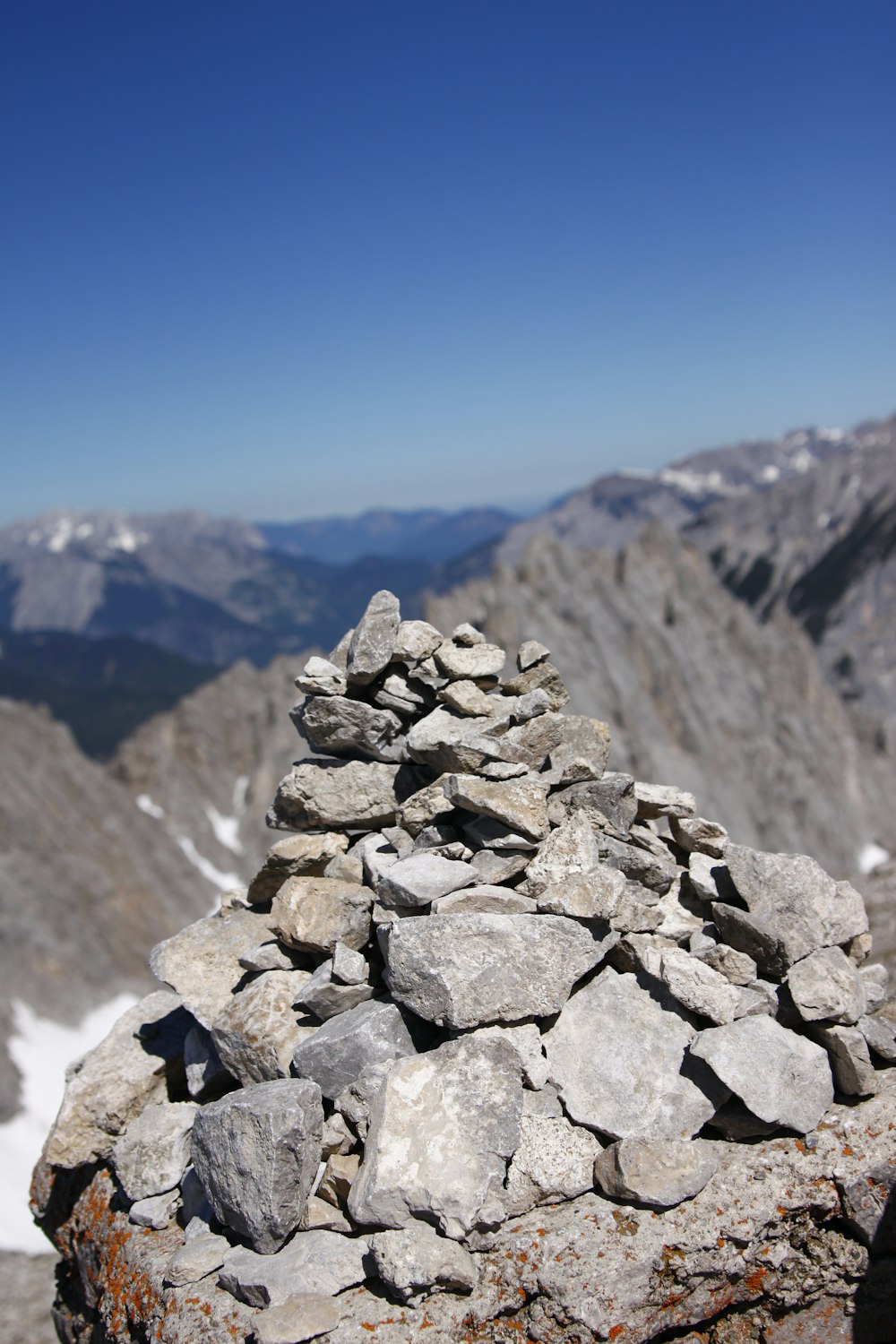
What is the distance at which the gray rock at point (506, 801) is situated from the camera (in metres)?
7.85

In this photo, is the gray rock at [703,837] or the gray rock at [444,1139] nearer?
the gray rock at [444,1139]

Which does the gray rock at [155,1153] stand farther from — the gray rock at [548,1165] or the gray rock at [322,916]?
the gray rock at [548,1165]

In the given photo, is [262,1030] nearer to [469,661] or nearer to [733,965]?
[733,965]

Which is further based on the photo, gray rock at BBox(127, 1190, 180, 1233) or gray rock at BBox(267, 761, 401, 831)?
gray rock at BBox(267, 761, 401, 831)

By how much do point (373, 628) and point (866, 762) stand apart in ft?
460

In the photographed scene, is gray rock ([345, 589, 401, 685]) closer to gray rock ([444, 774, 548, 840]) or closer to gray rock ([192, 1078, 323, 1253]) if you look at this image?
gray rock ([444, 774, 548, 840])

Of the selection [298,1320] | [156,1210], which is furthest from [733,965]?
[156,1210]

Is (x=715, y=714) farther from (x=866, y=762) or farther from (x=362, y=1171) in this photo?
(x=362, y=1171)

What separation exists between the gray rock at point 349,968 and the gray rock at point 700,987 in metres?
2.60

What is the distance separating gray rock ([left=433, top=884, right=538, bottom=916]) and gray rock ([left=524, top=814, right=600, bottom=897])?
163 millimetres

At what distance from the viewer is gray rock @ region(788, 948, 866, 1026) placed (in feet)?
22.6

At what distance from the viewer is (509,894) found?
754cm

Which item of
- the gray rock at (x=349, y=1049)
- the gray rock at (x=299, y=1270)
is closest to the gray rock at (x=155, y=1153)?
the gray rock at (x=299, y=1270)

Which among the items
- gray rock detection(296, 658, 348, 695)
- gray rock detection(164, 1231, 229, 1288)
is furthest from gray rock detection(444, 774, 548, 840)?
A: gray rock detection(164, 1231, 229, 1288)
